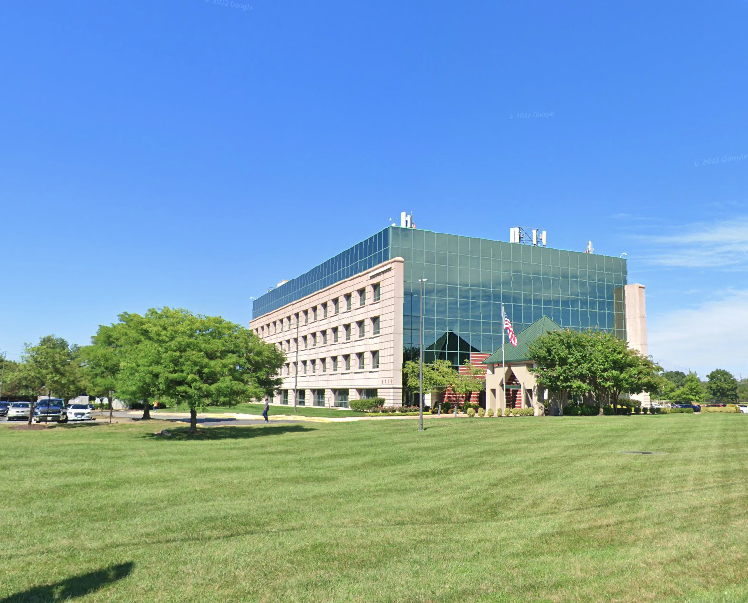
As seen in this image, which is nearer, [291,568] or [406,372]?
[291,568]

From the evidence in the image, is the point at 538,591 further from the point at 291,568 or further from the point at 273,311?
the point at 273,311

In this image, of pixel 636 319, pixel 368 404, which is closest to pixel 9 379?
pixel 368 404

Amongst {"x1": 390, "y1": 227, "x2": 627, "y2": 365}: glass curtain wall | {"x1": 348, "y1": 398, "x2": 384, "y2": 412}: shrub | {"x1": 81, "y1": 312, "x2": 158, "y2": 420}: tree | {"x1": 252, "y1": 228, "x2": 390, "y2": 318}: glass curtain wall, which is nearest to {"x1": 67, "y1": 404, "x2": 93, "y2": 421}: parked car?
{"x1": 81, "y1": 312, "x2": 158, "y2": 420}: tree

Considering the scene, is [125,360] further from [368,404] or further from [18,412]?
[368,404]

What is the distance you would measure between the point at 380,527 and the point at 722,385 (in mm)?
151026

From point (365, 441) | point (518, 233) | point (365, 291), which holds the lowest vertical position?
point (365, 441)

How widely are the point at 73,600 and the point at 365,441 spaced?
22.8 m

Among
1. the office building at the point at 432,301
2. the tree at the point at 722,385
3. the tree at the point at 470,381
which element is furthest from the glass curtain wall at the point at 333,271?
the tree at the point at 722,385

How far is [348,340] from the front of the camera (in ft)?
253

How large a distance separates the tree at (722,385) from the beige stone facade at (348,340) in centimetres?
10038

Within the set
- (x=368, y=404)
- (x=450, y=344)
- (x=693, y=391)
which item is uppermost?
(x=450, y=344)

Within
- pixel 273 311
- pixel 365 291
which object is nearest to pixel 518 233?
pixel 365 291

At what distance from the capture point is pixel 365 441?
30.1 metres

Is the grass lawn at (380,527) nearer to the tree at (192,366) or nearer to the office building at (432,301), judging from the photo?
the tree at (192,366)
